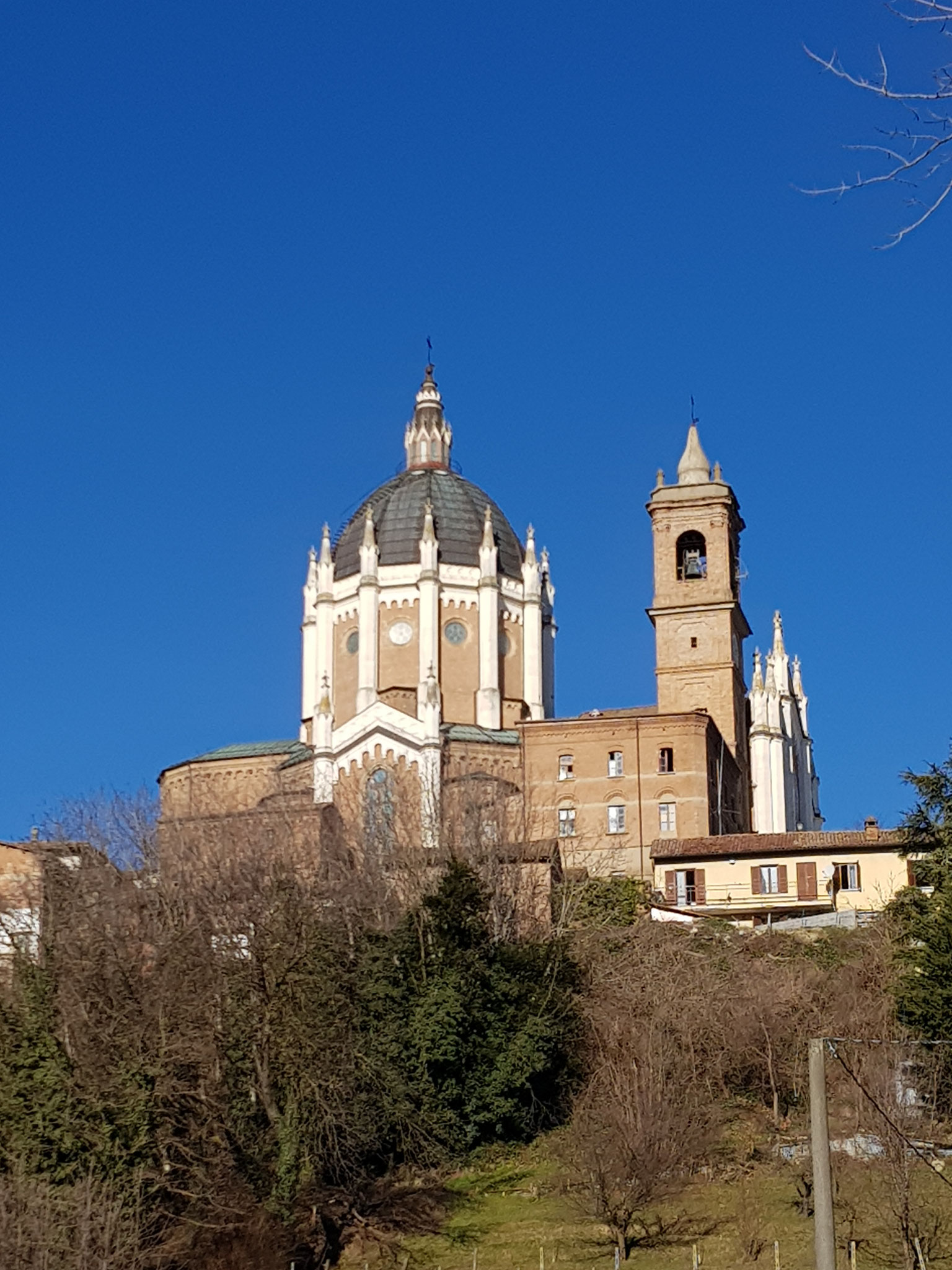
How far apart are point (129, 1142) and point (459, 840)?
20216 millimetres

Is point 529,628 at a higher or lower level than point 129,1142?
higher

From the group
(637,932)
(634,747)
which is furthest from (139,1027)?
(634,747)

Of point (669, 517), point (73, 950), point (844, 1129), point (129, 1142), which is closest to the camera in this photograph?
point (129, 1142)

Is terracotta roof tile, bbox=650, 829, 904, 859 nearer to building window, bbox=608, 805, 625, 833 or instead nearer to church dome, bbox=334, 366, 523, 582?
building window, bbox=608, 805, 625, 833

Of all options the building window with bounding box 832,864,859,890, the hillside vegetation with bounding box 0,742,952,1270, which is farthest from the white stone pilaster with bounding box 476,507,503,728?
the hillside vegetation with bounding box 0,742,952,1270

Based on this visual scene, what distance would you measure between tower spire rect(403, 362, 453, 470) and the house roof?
116 feet

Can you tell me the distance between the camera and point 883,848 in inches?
2343

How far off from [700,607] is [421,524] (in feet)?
46.4

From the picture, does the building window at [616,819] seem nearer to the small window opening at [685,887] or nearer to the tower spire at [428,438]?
the small window opening at [685,887]

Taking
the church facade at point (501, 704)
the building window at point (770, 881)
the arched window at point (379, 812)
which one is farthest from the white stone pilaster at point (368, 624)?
the building window at point (770, 881)

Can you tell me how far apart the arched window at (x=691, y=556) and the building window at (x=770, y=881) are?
65.7 feet

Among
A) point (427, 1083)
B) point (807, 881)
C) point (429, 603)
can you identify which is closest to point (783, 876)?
point (807, 881)

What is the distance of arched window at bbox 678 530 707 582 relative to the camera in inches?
3105

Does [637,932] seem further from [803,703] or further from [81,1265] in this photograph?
[803,703]
